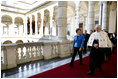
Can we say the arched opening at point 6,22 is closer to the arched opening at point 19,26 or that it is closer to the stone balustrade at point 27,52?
the arched opening at point 19,26

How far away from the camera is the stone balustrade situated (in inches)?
154

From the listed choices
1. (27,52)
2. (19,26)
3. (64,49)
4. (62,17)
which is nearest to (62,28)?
(62,17)

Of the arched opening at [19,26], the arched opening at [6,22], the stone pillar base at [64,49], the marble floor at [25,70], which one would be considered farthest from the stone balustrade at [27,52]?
the arched opening at [19,26]

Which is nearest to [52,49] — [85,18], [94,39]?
[94,39]

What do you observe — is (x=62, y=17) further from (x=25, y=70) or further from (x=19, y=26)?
(x=19, y=26)

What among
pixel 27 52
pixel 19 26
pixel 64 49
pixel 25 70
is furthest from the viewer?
pixel 19 26

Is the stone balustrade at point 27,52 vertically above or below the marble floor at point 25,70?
above

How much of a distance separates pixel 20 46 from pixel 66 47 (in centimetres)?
290

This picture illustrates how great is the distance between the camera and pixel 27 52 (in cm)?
477

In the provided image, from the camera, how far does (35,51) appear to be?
5.07 m

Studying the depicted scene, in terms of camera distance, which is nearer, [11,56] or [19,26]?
[11,56]

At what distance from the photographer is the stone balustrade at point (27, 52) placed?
154 inches

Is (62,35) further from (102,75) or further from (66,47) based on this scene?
(102,75)

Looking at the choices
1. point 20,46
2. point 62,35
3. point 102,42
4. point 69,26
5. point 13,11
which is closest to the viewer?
point 102,42
